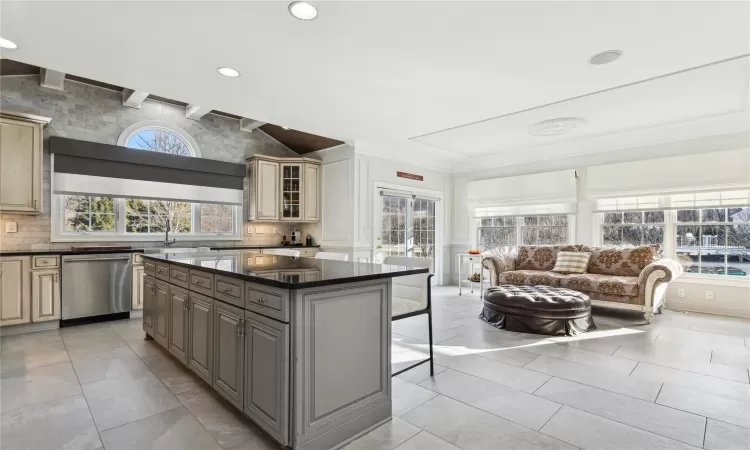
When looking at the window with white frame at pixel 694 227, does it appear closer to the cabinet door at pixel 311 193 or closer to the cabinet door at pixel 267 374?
the cabinet door at pixel 311 193

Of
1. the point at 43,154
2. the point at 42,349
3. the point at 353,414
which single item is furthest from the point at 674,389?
the point at 43,154

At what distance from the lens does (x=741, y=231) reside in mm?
4797

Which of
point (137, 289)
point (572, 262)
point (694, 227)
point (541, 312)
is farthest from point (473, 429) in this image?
point (694, 227)

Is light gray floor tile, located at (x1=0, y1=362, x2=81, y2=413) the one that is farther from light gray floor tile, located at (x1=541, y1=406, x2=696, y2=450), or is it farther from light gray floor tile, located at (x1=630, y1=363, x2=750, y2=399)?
light gray floor tile, located at (x1=630, y1=363, x2=750, y2=399)

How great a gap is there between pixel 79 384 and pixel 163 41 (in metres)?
2.60

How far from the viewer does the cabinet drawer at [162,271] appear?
3048 millimetres

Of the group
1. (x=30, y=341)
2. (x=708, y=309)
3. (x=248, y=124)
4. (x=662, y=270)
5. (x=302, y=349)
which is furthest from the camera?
(x=248, y=124)

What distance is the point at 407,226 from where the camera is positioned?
6.84 m

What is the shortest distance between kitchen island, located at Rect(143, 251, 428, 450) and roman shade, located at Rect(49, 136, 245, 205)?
3.41 metres

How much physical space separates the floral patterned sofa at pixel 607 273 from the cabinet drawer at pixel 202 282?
168 inches

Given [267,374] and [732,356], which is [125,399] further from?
[732,356]

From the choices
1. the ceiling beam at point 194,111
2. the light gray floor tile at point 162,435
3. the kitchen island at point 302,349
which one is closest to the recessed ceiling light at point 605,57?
the kitchen island at point 302,349

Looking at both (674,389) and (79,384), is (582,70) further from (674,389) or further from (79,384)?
(79,384)

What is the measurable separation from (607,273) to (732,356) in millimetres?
1989
